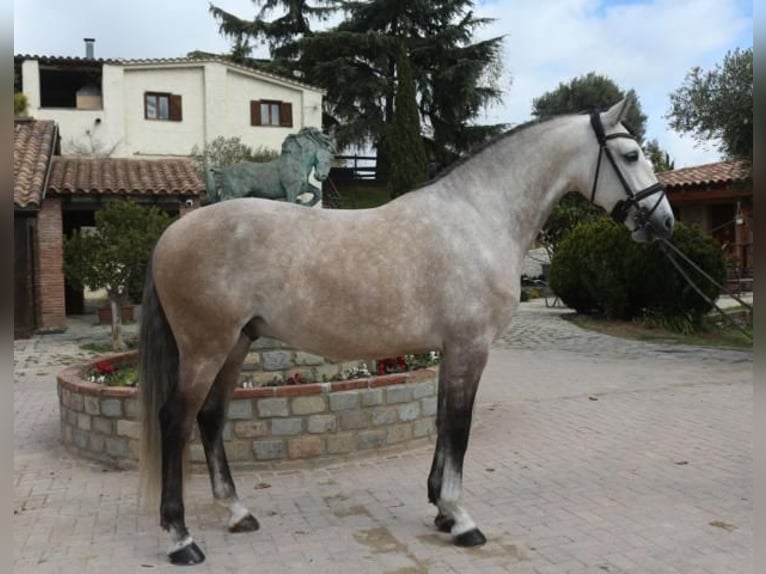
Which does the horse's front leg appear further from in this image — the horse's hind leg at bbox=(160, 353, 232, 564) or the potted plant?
the potted plant

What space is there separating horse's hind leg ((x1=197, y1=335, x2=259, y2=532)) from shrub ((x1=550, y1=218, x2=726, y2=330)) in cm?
1042

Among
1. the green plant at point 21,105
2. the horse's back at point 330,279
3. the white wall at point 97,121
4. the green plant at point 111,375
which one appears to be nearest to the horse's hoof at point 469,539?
the horse's back at point 330,279

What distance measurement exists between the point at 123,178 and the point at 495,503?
48.0 ft

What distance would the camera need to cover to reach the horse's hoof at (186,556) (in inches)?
126

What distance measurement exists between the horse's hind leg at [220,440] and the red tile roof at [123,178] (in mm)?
12609

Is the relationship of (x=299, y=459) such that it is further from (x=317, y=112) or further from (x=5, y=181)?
(x=317, y=112)

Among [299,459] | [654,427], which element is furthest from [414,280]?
[654,427]

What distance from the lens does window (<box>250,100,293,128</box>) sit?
2538 cm

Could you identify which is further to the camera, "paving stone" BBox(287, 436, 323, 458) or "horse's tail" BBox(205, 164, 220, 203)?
"horse's tail" BBox(205, 164, 220, 203)

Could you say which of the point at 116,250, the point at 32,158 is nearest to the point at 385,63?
the point at 32,158

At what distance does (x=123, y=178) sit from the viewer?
16266mm

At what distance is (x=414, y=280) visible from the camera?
322 centimetres

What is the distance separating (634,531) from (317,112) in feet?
78.6

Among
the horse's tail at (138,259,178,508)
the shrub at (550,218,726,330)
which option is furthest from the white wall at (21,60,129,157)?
the horse's tail at (138,259,178,508)
